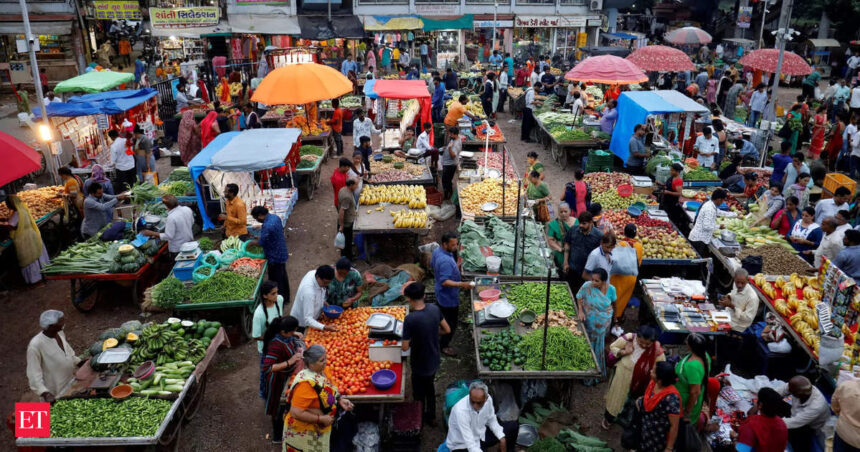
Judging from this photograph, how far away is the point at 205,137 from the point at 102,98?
3.12m

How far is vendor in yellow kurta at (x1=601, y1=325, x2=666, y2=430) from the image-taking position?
223 inches

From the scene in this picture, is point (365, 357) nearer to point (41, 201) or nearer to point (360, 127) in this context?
point (41, 201)

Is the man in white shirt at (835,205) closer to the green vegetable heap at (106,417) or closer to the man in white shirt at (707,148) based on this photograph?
the man in white shirt at (707,148)

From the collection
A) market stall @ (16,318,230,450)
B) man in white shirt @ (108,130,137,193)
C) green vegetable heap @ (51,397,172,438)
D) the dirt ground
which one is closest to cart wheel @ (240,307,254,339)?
the dirt ground

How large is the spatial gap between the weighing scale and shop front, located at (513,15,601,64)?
28.6 metres

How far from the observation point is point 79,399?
573 centimetres

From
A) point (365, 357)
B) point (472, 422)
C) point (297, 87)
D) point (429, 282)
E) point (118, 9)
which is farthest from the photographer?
point (118, 9)

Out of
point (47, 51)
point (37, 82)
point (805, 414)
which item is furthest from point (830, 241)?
point (47, 51)

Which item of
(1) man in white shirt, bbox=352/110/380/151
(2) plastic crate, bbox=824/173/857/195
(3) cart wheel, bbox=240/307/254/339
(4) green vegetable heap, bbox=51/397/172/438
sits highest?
(1) man in white shirt, bbox=352/110/380/151

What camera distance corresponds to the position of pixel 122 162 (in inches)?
499

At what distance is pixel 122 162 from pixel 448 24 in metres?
21.1

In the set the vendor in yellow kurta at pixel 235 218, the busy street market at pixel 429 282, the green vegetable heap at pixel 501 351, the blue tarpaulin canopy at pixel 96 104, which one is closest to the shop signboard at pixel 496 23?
the busy street market at pixel 429 282

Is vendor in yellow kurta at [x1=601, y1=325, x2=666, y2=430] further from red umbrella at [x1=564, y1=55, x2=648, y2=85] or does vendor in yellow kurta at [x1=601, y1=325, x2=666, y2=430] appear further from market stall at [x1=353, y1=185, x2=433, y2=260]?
red umbrella at [x1=564, y1=55, x2=648, y2=85]

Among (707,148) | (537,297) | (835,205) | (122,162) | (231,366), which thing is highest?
(707,148)
